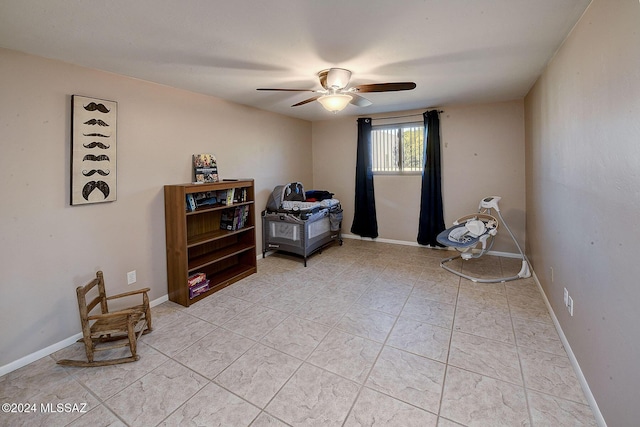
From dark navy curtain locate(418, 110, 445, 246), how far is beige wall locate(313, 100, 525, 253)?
0.13 metres

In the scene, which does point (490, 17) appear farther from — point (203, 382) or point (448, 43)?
point (203, 382)

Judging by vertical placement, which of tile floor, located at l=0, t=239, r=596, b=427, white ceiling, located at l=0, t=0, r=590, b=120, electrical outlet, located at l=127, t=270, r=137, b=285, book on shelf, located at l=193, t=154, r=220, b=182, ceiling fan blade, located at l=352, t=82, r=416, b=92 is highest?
white ceiling, located at l=0, t=0, r=590, b=120

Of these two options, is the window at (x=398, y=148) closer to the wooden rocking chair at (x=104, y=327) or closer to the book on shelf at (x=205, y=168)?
the book on shelf at (x=205, y=168)

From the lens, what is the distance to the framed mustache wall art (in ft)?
7.41

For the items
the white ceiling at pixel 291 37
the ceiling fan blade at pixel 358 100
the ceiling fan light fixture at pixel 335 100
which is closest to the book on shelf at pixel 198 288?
the white ceiling at pixel 291 37

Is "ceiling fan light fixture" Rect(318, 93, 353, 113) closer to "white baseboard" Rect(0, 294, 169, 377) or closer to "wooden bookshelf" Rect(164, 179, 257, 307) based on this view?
"wooden bookshelf" Rect(164, 179, 257, 307)

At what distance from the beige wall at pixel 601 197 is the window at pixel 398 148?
2346 mm

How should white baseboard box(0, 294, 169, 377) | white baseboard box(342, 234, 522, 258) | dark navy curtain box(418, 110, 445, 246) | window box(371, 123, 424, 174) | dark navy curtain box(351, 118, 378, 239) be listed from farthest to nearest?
dark navy curtain box(351, 118, 378, 239) < window box(371, 123, 424, 174) < dark navy curtain box(418, 110, 445, 246) < white baseboard box(342, 234, 522, 258) < white baseboard box(0, 294, 169, 377)

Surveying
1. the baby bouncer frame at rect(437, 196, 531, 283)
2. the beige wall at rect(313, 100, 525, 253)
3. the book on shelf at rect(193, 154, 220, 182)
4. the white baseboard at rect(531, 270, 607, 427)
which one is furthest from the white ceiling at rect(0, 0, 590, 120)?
the white baseboard at rect(531, 270, 607, 427)

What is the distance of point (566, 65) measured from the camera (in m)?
2.03

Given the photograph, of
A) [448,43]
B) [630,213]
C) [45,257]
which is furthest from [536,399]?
[45,257]

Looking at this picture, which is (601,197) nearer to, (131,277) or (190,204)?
(190,204)

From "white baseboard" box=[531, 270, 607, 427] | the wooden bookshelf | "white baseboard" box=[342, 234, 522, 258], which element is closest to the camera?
"white baseboard" box=[531, 270, 607, 427]

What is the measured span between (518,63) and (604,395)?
2.55 m
